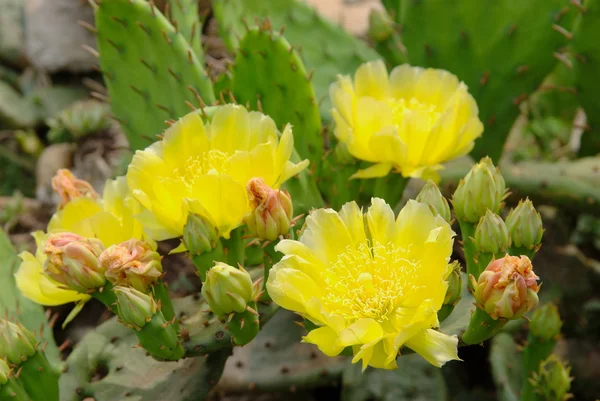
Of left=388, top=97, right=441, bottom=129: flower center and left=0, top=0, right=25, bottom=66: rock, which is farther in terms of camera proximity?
left=0, top=0, right=25, bottom=66: rock

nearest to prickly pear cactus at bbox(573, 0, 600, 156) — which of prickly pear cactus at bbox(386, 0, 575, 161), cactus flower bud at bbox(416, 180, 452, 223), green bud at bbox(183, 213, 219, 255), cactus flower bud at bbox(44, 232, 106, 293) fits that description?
prickly pear cactus at bbox(386, 0, 575, 161)

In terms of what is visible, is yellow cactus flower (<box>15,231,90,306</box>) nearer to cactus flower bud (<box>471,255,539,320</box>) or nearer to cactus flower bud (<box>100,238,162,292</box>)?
cactus flower bud (<box>100,238,162,292</box>)

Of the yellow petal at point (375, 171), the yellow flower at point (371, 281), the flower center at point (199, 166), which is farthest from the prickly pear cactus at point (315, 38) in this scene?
the yellow flower at point (371, 281)

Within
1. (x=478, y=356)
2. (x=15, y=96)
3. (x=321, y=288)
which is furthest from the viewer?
(x=15, y=96)

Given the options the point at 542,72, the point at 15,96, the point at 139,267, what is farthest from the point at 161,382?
the point at 15,96

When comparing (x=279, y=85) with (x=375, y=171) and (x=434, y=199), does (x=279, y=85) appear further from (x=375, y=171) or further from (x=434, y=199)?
(x=434, y=199)

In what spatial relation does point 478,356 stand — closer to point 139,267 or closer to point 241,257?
point 241,257

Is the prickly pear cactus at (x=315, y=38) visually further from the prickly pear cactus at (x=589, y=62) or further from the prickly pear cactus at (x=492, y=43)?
the prickly pear cactus at (x=589, y=62)
